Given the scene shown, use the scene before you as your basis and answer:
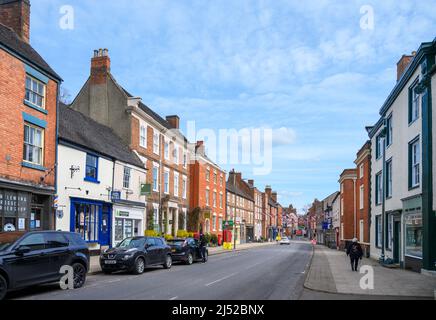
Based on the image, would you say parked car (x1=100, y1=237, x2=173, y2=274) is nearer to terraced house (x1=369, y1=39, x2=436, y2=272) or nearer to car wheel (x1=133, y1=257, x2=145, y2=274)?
car wheel (x1=133, y1=257, x2=145, y2=274)

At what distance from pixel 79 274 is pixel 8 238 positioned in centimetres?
263

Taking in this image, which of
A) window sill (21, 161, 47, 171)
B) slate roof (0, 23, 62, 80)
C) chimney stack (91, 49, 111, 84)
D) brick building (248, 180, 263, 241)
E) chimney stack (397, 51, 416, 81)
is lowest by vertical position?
brick building (248, 180, 263, 241)

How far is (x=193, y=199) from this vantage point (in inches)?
1844

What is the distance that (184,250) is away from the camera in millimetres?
23984

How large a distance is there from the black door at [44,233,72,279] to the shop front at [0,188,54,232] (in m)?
4.44

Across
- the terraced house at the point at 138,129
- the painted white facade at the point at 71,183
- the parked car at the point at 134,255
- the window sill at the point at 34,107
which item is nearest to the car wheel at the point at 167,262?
the parked car at the point at 134,255

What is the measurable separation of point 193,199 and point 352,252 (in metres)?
27.7

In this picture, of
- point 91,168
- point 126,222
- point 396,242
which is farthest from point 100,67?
point 396,242

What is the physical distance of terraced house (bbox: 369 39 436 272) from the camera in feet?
58.4

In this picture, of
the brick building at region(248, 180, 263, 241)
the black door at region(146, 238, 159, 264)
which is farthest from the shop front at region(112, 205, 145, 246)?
the brick building at region(248, 180, 263, 241)

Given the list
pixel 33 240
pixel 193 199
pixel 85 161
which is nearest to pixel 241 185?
pixel 193 199

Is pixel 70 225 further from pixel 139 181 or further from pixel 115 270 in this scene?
pixel 139 181

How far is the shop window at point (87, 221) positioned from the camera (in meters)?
24.1

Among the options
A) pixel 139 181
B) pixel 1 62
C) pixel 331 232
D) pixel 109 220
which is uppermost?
pixel 1 62
